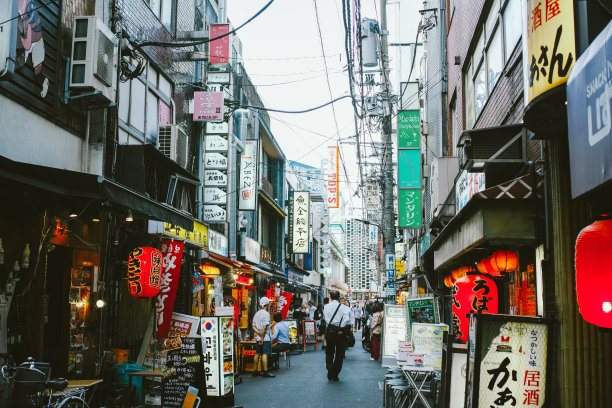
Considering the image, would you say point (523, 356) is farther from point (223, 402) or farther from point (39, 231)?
point (39, 231)

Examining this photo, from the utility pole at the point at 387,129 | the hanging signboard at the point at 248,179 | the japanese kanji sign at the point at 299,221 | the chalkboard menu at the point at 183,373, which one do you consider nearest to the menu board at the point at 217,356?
the chalkboard menu at the point at 183,373

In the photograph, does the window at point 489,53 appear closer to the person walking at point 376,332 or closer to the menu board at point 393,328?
the menu board at point 393,328

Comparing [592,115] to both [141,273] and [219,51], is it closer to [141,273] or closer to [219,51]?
[141,273]

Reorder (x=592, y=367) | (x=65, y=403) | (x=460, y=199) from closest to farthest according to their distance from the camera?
(x=592, y=367), (x=65, y=403), (x=460, y=199)

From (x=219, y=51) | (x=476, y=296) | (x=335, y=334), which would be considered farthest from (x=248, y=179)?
(x=476, y=296)

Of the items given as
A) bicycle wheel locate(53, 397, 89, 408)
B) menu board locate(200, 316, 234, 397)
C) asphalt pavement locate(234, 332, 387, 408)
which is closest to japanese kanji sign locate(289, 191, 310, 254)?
asphalt pavement locate(234, 332, 387, 408)

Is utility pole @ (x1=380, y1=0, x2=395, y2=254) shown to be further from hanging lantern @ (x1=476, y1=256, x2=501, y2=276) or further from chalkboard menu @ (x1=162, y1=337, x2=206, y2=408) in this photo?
chalkboard menu @ (x1=162, y1=337, x2=206, y2=408)

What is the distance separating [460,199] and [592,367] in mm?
6543

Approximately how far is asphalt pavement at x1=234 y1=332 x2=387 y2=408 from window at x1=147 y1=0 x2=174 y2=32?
9.93 metres

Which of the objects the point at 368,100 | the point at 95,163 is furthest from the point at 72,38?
the point at 368,100

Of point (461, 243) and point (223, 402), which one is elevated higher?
point (461, 243)

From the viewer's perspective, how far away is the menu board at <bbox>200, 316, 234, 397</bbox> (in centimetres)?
1078

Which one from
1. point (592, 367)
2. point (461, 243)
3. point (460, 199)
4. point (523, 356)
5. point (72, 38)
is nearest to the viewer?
point (592, 367)

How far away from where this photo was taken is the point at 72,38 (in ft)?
34.2
